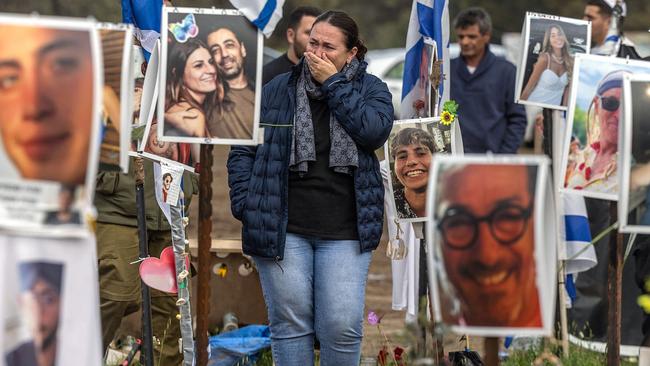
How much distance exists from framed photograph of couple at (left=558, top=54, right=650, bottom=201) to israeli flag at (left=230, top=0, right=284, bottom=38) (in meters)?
1.14

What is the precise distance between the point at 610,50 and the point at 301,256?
3.10m

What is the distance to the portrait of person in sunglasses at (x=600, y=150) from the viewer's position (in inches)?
179

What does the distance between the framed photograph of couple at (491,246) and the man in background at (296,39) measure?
148 inches

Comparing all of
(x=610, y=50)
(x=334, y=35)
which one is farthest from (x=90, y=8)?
(x=334, y=35)

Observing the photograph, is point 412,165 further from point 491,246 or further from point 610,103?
point 491,246

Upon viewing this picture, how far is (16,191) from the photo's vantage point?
369cm

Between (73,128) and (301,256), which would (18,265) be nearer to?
(73,128)

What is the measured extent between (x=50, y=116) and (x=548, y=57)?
10.0 feet

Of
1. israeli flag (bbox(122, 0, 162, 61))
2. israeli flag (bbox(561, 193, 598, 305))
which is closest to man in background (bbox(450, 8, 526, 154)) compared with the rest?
israeli flag (bbox(561, 193, 598, 305))

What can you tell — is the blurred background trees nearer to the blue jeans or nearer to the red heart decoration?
the red heart decoration

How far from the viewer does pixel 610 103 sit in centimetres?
459

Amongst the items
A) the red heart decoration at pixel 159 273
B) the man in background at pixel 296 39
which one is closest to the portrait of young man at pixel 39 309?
the red heart decoration at pixel 159 273

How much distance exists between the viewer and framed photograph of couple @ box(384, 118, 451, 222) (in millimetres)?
5512

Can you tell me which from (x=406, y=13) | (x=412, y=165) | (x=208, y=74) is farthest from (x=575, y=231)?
(x=406, y=13)
